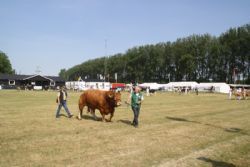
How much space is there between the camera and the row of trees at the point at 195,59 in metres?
104

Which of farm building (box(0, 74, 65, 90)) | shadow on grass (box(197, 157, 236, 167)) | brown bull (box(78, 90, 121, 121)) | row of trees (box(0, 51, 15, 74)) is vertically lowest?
shadow on grass (box(197, 157, 236, 167))

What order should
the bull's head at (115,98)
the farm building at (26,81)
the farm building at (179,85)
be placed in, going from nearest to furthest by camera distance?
the bull's head at (115,98)
the farm building at (179,85)
the farm building at (26,81)

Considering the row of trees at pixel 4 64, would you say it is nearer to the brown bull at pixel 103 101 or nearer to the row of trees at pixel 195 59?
the row of trees at pixel 195 59

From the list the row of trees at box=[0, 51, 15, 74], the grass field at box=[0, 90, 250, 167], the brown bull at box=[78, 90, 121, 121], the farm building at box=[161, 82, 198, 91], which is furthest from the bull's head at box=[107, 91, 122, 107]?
the row of trees at box=[0, 51, 15, 74]

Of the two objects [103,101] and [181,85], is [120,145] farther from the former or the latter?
[181,85]

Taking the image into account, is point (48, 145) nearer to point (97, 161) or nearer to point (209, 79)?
point (97, 161)

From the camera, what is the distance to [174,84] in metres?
101

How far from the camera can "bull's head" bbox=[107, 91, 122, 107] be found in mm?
16859

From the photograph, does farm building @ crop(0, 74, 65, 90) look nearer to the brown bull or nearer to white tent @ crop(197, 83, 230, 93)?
white tent @ crop(197, 83, 230, 93)

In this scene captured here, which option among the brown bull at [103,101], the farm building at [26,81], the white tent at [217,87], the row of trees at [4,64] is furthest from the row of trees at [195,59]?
the brown bull at [103,101]

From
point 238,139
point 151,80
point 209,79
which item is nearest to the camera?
point 238,139

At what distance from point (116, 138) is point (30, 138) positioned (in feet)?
10.3

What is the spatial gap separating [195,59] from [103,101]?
10042 centimetres

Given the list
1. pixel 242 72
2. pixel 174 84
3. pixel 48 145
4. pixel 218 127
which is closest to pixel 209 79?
pixel 242 72
